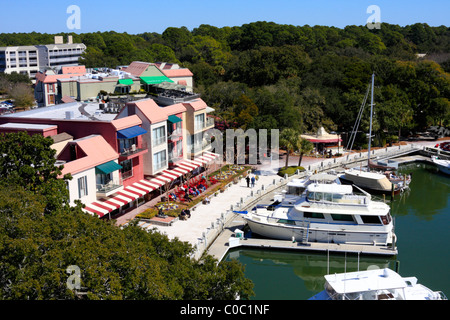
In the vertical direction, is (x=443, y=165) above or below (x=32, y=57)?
below

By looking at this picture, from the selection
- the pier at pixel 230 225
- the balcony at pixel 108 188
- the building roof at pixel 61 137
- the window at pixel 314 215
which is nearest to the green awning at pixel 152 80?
the pier at pixel 230 225

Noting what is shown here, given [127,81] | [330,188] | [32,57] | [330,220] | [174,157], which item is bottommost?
[330,220]

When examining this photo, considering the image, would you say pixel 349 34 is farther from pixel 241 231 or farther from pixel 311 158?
pixel 241 231

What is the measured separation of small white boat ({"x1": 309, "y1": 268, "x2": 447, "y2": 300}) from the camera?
2383 cm

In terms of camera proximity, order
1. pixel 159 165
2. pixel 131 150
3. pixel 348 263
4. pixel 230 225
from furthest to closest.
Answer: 1. pixel 159 165
2. pixel 131 150
3. pixel 230 225
4. pixel 348 263

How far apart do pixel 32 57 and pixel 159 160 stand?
110 meters

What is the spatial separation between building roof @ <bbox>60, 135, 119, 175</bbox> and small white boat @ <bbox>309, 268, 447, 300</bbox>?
18.0m

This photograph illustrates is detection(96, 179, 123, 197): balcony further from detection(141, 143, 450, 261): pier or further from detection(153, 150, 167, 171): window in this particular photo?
detection(153, 150, 167, 171): window

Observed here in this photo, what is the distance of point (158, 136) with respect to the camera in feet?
138

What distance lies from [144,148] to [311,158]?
81.0 ft

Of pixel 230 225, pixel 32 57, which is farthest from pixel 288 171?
pixel 32 57

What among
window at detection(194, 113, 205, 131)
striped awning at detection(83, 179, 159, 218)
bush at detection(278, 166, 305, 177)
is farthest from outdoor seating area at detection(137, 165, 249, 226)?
window at detection(194, 113, 205, 131)

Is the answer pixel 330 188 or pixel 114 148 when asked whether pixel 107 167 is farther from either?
pixel 330 188
